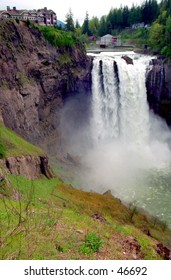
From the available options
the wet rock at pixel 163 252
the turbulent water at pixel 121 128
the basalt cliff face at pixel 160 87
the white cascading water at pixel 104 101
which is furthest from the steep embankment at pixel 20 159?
the basalt cliff face at pixel 160 87

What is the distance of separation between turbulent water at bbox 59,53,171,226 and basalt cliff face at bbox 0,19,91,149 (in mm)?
3061

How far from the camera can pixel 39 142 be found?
3369 centimetres

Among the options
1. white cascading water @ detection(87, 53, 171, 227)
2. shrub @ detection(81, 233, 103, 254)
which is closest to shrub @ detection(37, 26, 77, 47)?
white cascading water @ detection(87, 53, 171, 227)

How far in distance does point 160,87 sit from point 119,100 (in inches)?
271

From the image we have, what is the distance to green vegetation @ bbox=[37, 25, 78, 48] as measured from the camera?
1414 inches

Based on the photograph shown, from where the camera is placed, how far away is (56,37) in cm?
3691

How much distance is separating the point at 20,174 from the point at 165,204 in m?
14.7

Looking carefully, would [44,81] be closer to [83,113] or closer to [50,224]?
[83,113]

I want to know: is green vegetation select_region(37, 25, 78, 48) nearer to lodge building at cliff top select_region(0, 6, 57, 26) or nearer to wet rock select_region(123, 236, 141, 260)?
wet rock select_region(123, 236, 141, 260)

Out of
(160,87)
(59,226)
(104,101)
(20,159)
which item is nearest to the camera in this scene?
(59,226)

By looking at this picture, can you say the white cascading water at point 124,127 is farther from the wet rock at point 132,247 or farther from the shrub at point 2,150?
the wet rock at point 132,247

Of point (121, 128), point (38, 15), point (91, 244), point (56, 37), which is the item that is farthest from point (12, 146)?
point (38, 15)

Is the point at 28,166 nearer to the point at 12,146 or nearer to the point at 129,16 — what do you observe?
the point at 12,146

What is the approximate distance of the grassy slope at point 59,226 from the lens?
8.31 m
